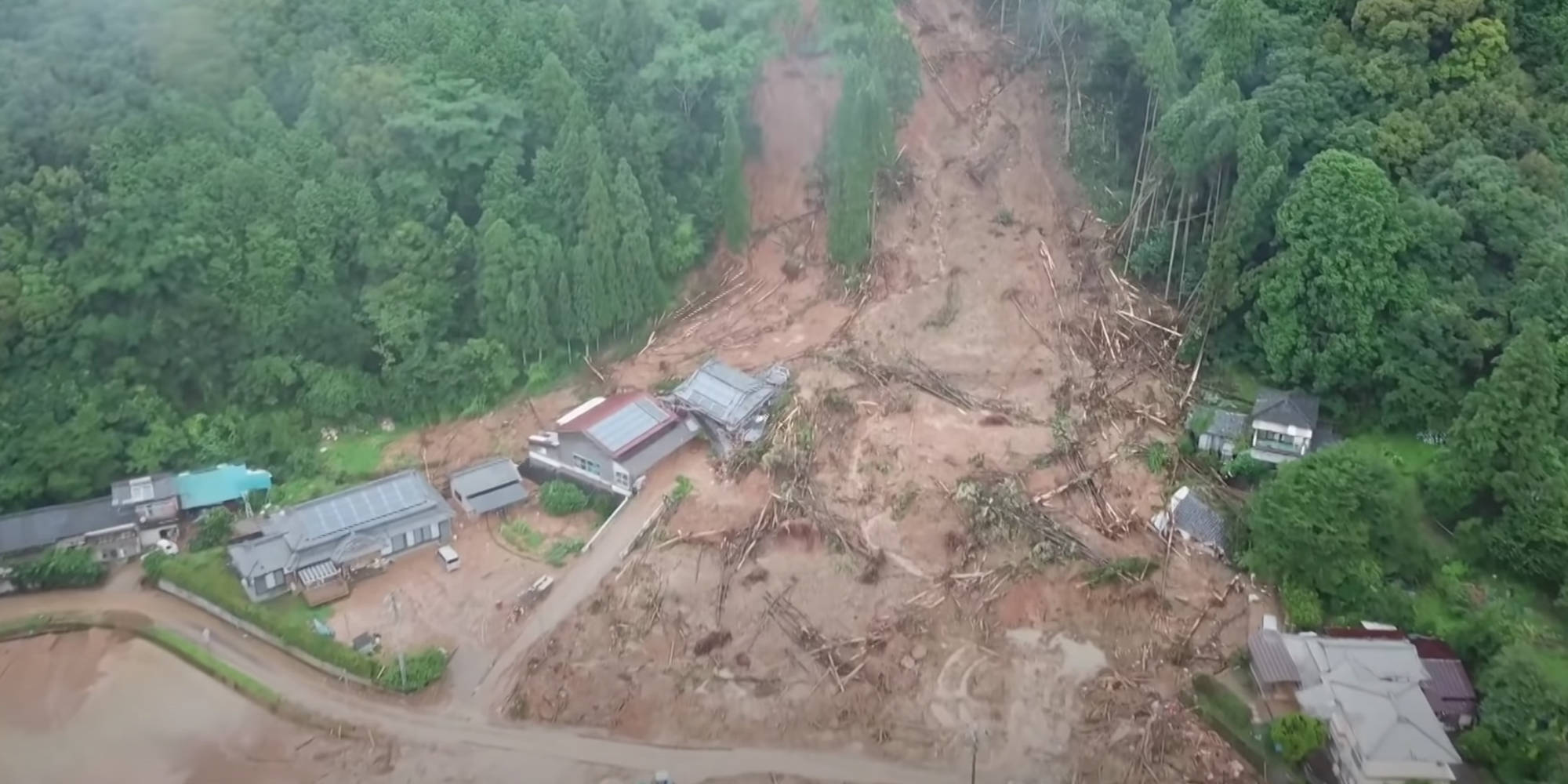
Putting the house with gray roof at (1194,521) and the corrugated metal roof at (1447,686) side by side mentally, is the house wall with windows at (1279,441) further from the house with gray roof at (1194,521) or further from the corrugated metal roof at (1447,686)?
the corrugated metal roof at (1447,686)

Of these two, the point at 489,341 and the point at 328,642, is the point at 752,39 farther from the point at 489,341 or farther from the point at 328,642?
the point at 328,642

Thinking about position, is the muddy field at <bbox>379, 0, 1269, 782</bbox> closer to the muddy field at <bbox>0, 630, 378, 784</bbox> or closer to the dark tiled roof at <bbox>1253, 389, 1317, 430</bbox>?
the dark tiled roof at <bbox>1253, 389, 1317, 430</bbox>

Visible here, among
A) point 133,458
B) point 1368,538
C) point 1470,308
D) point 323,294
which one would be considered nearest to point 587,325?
point 323,294

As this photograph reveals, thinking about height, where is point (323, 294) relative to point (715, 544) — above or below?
above

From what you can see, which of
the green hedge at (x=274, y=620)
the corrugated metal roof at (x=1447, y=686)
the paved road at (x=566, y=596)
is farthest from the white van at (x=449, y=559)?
the corrugated metal roof at (x=1447, y=686)

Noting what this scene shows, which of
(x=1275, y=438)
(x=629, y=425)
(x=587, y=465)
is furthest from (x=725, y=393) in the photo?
(x=1275, y=438)

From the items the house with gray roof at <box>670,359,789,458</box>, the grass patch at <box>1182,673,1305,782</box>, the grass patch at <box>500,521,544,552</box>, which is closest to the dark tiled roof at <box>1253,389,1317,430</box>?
the grass patch at <box>1182,673,1305,782</box>

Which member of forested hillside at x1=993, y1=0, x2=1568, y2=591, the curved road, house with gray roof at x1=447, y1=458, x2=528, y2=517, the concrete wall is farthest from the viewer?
house with gray roof at x1=447, y1=458, x2=528, y2=517
